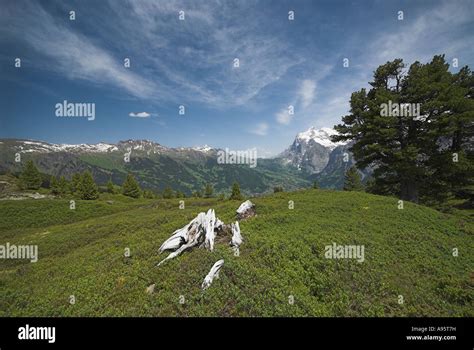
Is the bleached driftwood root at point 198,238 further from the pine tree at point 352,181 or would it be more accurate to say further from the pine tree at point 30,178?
the pine tree at point 30,178

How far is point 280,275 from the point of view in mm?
10633

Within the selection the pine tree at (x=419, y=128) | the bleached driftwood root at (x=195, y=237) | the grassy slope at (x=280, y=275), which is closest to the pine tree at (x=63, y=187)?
the grassy slope at (x=280, y=275)

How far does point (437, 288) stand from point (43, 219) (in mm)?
51190

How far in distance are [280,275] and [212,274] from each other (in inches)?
127

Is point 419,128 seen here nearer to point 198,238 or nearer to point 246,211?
point 246,211

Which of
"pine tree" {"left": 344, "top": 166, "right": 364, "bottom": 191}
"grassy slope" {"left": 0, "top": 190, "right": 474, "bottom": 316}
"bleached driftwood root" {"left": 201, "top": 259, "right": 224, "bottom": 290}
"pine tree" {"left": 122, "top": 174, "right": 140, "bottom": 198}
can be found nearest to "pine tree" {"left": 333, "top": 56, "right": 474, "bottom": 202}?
"grassy slope" {"left": 0, "top": 190, "right": 474, "bottom": 316}

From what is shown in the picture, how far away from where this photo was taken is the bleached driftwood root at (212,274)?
9746 millimetres

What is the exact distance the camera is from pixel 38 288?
12281 mm

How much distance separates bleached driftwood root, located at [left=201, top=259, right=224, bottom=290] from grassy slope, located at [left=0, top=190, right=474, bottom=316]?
27cm

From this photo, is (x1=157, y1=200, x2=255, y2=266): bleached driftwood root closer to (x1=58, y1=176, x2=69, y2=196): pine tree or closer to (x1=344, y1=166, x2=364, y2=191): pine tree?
(x1=58, y1=176, x2=69, y2=196): pine tree

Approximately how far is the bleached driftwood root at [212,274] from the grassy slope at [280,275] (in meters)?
0.27

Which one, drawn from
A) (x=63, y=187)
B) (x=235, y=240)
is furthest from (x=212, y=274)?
(x=63, y=187)

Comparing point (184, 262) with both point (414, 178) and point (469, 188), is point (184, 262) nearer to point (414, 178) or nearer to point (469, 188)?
point (414, 178)
